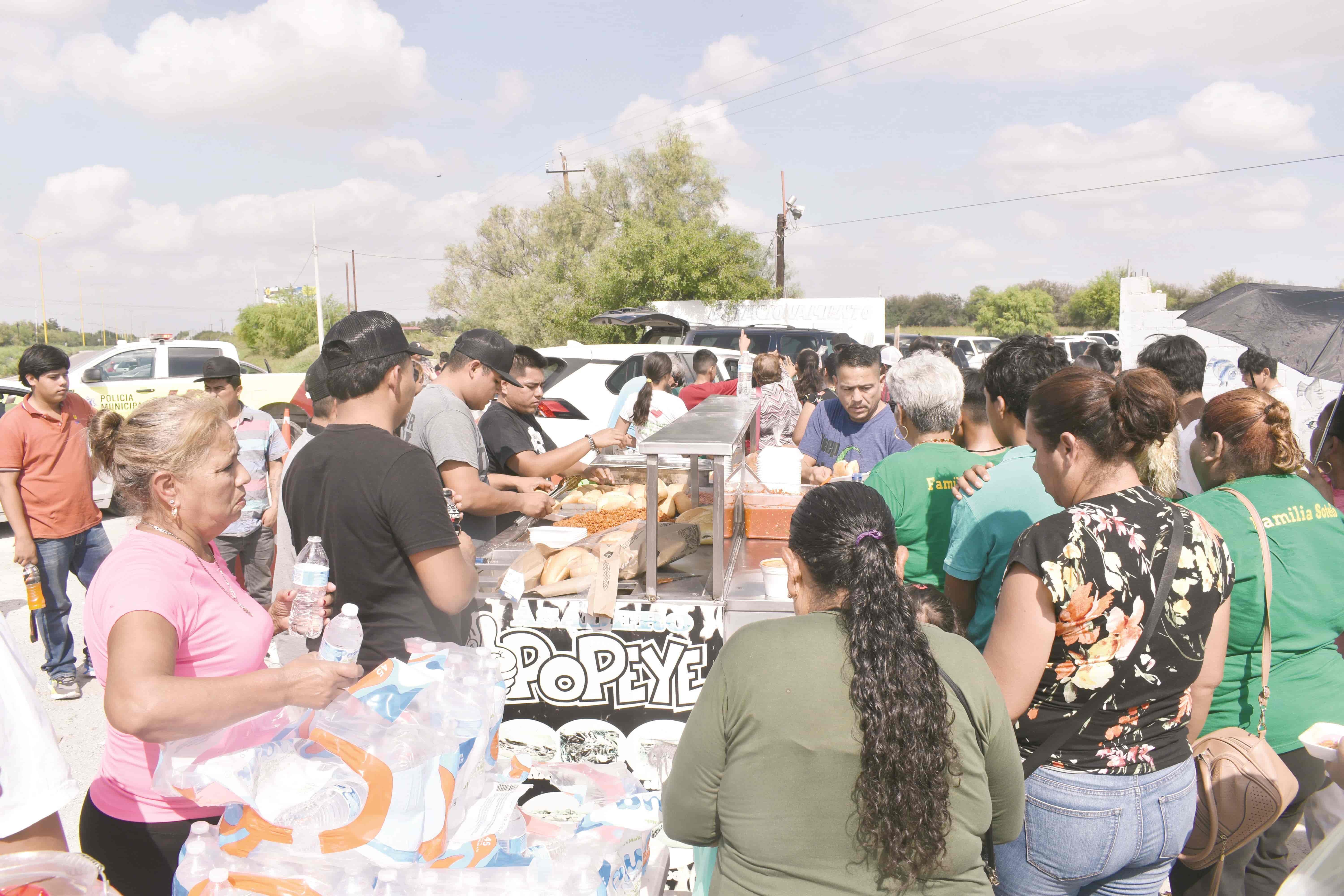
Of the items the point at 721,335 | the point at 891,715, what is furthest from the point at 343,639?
the point at 721,335

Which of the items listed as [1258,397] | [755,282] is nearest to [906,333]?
[755,282]

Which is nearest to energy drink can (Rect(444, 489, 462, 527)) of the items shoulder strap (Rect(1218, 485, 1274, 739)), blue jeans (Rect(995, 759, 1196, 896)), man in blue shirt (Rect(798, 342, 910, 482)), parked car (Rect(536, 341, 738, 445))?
blue jeans (Rect(995, 759, 1196, 896))

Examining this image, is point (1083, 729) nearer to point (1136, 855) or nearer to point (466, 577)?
point (1136, 855)

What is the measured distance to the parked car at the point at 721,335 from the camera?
1488cm

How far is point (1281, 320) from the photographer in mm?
5195

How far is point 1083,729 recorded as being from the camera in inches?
75.5

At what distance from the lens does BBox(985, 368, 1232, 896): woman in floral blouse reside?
1.85 metres

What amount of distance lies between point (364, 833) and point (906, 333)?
41.4m

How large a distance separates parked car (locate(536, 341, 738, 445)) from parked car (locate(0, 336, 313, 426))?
4086 millimetres

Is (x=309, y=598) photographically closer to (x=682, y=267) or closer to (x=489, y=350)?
(x=489, y=350)

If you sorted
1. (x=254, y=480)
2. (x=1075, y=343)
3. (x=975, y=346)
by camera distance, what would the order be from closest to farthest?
(x=254, y=480), (x=1075, y=343), (x=975, y=346)

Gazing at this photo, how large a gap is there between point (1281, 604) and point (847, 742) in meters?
1.74

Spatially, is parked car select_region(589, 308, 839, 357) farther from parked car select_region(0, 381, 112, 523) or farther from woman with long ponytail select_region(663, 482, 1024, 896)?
woman with long ponytail select_region(663, 482, 1024, 896)

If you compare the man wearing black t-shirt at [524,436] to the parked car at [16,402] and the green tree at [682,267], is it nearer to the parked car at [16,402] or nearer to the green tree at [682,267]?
the parked car at [16,402]
